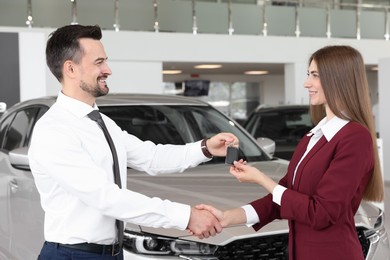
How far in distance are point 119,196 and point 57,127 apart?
0.33 metres

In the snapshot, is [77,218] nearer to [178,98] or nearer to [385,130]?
[178,98]

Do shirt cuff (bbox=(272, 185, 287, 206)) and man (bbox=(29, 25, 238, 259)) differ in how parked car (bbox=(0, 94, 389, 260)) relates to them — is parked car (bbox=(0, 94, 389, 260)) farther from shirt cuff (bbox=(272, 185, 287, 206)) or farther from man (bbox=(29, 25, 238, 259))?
shirt cuff (bbox=(272, 185, 287, 206))

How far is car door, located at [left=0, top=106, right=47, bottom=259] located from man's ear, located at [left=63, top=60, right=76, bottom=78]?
5.14ft

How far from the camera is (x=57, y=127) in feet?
7.04

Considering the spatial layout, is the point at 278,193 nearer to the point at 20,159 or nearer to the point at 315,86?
the point at 315,86

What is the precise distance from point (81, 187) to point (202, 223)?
467 millimetres

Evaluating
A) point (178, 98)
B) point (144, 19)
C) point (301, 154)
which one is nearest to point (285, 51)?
point (144, 19)

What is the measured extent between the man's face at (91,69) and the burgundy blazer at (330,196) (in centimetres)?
78

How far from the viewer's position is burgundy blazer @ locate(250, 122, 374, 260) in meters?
2.07

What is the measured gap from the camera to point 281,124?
8.64 meters

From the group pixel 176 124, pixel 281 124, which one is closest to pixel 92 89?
pixel 176 124

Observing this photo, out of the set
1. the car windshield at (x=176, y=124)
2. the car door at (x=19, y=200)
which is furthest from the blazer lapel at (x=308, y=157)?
the car windshield at (x=176, y=124)

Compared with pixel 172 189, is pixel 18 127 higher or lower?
higher

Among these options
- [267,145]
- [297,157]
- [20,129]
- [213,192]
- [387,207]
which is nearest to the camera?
[297,157]
